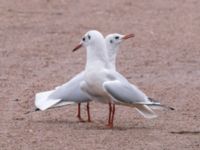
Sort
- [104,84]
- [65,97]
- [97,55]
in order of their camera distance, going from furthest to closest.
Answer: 1. [65,97]
2. [97,55]
3. [104,84]

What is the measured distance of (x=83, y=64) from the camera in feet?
43.5

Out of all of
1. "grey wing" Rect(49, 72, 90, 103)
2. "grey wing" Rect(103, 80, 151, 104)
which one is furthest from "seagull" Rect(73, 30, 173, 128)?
"grey wing" Rect(49, 72, 90, 103)

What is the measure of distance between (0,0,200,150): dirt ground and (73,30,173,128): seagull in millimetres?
237

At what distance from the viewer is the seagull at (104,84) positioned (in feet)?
31.2

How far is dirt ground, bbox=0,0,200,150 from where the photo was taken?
358 inches

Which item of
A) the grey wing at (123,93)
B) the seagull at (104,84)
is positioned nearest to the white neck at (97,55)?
the seagull at (104,84)

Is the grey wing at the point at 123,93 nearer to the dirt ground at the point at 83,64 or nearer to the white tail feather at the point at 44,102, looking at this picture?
the dirt ground at the point at 83,64

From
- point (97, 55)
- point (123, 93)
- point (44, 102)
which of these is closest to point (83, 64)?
point (44, 102)

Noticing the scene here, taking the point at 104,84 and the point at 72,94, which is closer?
the point at 104,84

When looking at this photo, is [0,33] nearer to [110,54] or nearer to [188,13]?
[188,13]

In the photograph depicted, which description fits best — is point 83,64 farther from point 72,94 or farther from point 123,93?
point 123,93

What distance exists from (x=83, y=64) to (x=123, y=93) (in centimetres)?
379

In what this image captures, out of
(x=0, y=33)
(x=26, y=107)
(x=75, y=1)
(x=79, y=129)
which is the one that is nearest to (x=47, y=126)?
(x=79, y=129)

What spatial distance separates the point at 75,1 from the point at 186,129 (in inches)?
397
